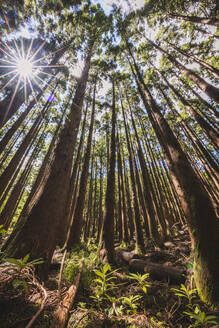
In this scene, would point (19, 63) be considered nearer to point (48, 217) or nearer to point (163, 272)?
point (48, 217)

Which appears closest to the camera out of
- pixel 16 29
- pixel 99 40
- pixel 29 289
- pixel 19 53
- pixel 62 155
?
pixel 29 289

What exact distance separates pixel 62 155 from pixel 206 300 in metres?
3.81

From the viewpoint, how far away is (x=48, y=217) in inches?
93.8

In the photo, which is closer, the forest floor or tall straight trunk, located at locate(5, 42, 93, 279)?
the forest floor

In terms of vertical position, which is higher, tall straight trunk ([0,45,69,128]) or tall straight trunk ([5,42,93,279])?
tall straight trunk ([0,45,69,128])

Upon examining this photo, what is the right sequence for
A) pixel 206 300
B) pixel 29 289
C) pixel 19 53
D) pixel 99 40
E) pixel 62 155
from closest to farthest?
pixel 29 289, pixel 206 300, pixel 62 155, pixel 19 53, pixel 99 40

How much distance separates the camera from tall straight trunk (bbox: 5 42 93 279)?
6.73 ft

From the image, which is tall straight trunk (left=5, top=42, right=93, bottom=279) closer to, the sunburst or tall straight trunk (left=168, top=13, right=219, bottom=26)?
the sunburst

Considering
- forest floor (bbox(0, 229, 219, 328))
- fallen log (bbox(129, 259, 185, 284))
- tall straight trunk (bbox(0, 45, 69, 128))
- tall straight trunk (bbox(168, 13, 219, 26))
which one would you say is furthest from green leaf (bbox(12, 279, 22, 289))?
tall straight trunk (bbox(168, 13, 219, 26))

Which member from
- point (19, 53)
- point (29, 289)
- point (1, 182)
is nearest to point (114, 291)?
point (29, 289)

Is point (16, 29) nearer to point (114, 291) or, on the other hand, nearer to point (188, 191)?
point (188, 191)

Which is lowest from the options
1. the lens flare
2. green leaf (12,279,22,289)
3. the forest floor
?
the forest floor

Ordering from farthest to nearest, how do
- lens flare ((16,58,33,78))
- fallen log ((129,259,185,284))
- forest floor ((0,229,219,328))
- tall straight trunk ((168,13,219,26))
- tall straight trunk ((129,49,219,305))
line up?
lens flare ((16,58,33,78)) → tall straight trunk ((168,13,219,26)) → fallen log ((129,259,185,284)) → tall straight trunk ((129,49,219,305)) → forest floor ((0,229,219,328))

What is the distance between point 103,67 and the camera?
10398mm
